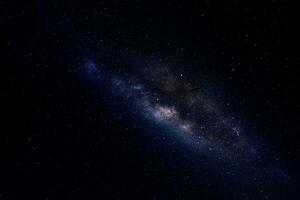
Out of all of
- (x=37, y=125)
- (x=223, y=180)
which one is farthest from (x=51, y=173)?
(x=223, y=180)

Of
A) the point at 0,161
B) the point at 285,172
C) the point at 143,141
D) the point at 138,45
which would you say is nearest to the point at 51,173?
the point at 0,161

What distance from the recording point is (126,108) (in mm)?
10789

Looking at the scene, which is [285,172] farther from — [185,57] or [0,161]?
[0,161]

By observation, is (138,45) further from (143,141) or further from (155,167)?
(155,167)

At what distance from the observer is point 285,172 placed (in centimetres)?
1233

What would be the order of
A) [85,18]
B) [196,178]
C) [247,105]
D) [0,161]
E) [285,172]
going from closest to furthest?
[85,18] → [247,105] → [285,172] → [0,161] → [196,178]

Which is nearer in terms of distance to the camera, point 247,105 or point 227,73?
point 227,73

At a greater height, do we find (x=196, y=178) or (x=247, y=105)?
(x=247, y=105)

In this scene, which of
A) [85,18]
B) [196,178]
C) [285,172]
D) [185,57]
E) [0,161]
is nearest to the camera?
[85,18]

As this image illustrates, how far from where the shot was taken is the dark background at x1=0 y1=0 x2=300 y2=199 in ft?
22.9

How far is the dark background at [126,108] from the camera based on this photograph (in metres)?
6.98

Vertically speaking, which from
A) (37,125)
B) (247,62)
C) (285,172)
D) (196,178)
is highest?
(247,62)

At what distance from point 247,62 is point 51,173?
10352 millimetres

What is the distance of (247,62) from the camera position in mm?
7715
